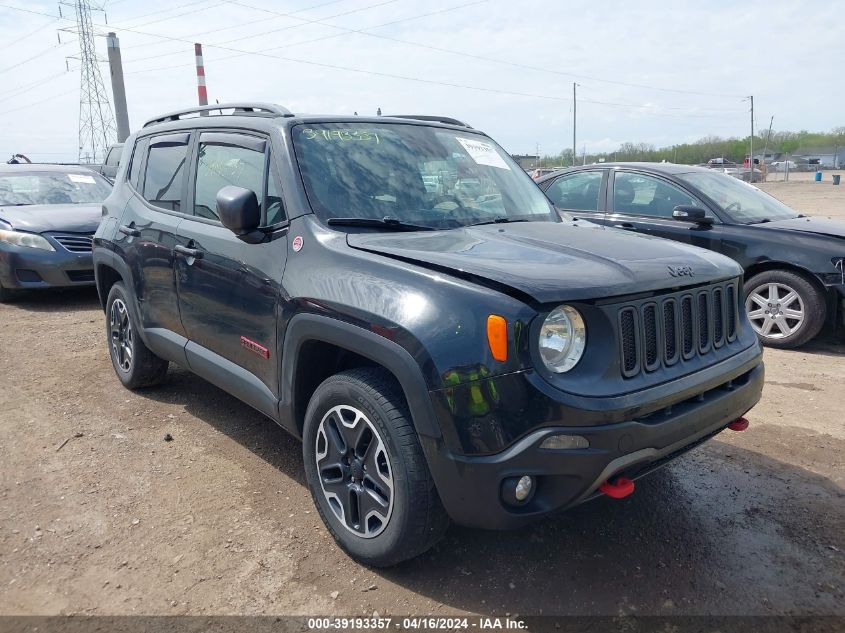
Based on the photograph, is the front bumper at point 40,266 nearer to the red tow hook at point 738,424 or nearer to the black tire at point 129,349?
the black tire at point 129,349

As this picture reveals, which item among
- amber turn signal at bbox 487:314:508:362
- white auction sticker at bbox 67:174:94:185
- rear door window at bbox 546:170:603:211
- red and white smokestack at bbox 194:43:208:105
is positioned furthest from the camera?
red and white smokestack at bbox 194:43:208:105

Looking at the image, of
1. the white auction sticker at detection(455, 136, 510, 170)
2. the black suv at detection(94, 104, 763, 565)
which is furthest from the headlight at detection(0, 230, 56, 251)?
the white auction sticker at detection(455, 136, 510, 170)

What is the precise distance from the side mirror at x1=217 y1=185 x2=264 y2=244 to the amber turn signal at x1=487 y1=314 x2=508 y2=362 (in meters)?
1.42

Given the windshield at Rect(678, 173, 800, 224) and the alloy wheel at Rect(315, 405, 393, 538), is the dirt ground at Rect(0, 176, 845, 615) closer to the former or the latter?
the alloy wheel at Rect(315, 405, 393, 538)

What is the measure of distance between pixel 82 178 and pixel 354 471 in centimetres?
830

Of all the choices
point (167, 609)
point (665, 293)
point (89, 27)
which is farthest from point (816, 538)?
point (89, 27)

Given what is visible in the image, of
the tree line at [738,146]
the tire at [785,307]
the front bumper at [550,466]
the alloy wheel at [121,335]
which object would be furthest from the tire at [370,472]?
the tree line at [738,146]

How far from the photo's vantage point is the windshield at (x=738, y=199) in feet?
21.7

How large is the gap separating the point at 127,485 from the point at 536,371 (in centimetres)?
246

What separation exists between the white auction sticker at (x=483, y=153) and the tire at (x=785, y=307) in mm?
3119

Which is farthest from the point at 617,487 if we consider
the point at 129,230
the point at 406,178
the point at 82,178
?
the point at 82,178

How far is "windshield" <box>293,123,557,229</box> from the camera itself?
10.6 feet

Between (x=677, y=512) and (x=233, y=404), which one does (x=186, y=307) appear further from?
(x=677, y=512)

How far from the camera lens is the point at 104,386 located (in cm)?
518
